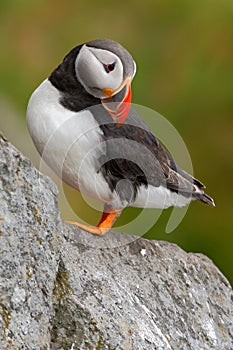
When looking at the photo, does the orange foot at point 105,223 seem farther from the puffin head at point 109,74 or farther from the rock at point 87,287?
the puffin head at point 109,74

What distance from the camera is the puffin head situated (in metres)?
4.12

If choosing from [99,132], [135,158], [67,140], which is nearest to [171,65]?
[135,158]

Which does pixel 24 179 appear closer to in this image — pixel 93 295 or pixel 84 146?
pixel 93 295

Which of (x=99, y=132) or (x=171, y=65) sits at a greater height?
(x=99, y=132)

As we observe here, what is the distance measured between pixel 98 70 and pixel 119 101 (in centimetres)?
14

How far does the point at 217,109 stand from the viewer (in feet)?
36.3

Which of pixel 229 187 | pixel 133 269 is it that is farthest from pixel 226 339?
pixel 229 187

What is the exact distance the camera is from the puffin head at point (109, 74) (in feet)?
13.5

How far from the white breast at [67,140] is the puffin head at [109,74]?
0.10 meters

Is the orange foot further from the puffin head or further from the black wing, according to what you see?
the puffin head

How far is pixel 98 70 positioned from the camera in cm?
418

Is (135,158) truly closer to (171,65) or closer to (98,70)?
(98,70)

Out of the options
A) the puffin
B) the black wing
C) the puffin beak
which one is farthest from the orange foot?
the puffin beak

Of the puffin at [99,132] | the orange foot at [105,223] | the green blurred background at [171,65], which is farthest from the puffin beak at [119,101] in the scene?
the green blurred background at [171,65]
